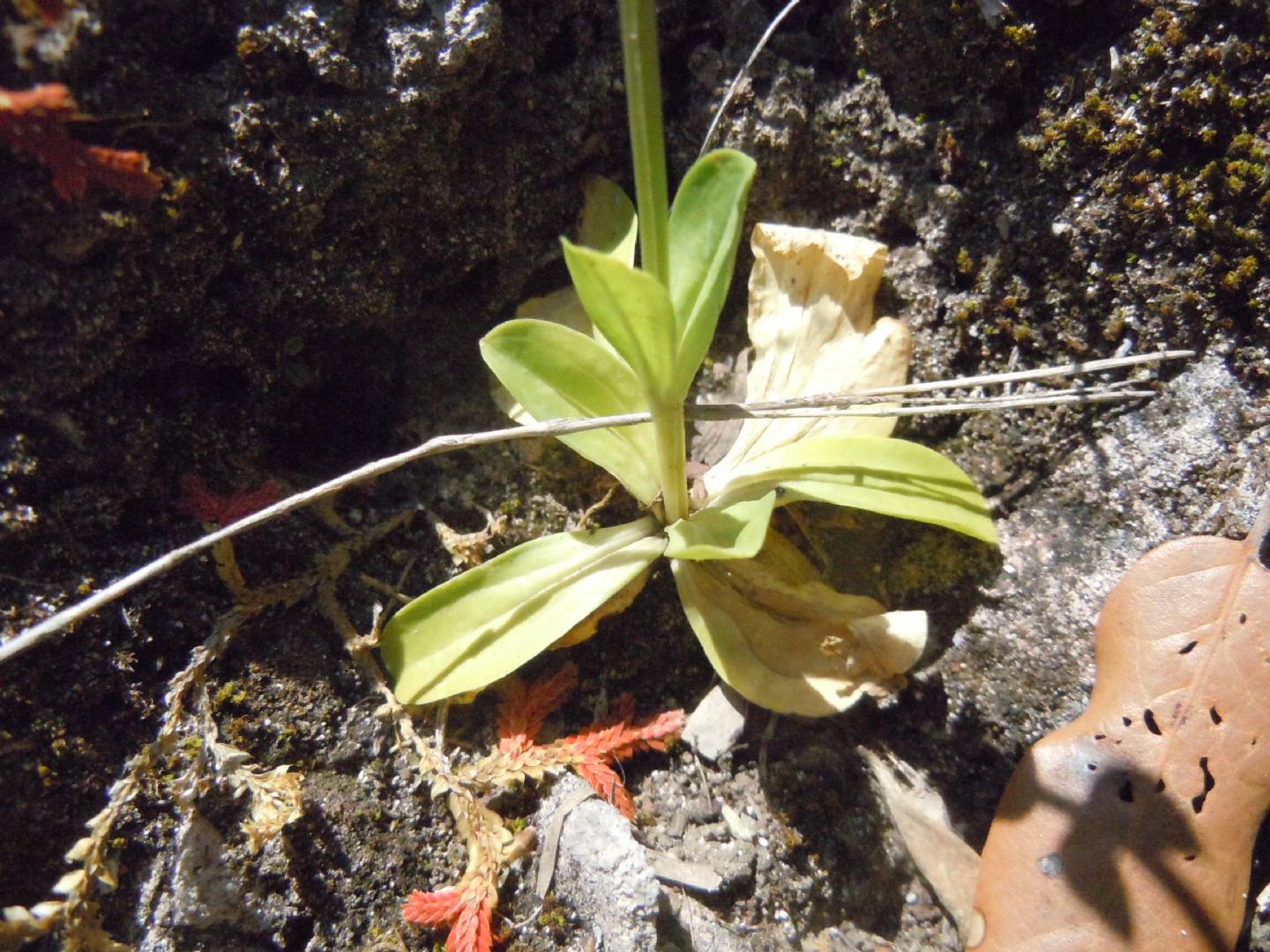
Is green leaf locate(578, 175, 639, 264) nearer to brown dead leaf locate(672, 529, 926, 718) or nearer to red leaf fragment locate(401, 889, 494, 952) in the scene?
brown dead leaf locate(672, 529, 926, 718)

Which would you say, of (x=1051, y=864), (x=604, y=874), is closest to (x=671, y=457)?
(x=604, y=874)

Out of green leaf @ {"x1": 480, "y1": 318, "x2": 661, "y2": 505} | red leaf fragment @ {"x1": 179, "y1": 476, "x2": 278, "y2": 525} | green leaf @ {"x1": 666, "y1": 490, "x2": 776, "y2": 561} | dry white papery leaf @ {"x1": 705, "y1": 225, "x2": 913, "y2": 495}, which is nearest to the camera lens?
green leaf @ {"x1": 666, "y1": 490, "x2": 776, "y2": 561}

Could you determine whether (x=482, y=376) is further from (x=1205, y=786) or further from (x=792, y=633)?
(x=1205, y=786)

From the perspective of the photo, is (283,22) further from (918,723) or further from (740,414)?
(918,723)

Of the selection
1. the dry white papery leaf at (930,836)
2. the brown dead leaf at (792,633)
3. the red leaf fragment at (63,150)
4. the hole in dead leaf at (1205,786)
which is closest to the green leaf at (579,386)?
the brown dead leaf at (792,633)

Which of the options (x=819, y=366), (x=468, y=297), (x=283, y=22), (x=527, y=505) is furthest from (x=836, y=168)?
(x=283, y=22)

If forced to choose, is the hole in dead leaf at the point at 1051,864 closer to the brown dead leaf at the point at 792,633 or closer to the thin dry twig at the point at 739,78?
the brown dead leaf at the point at 792,633

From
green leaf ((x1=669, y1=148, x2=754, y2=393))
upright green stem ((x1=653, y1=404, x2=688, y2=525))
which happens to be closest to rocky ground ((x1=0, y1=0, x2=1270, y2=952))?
upright green stem ((x1=653, y1=404, x2=688, y2=525))
